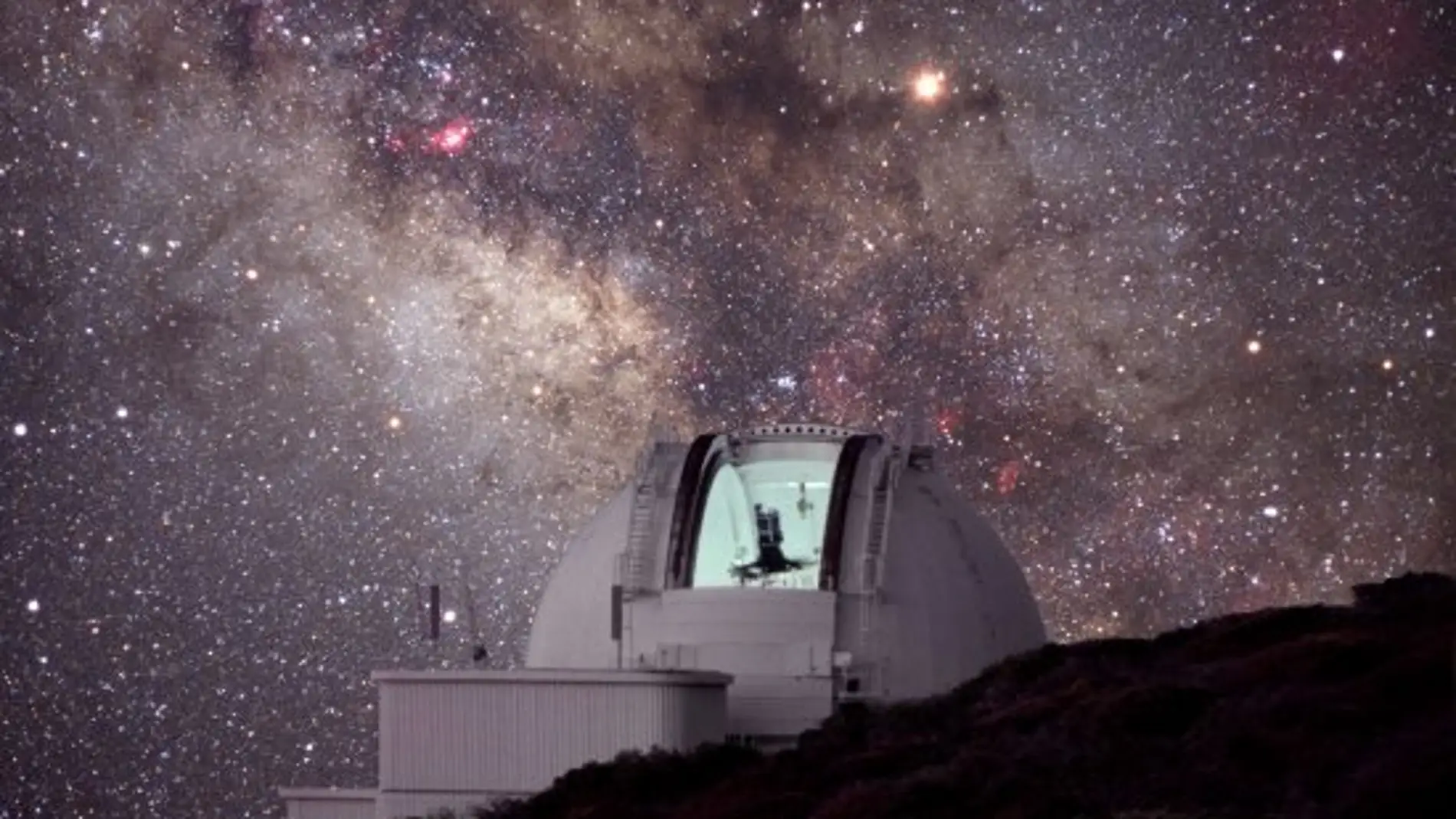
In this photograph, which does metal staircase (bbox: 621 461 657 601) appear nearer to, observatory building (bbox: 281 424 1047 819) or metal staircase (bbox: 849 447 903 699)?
observatory building (bbox: 281 424 1047 819)

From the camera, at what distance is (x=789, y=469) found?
106 ft

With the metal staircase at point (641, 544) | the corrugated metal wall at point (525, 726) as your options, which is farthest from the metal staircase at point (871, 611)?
the metal staircase at point (641, 544)

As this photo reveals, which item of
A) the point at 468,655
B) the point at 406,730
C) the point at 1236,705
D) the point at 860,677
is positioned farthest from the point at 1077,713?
the point at 468,655

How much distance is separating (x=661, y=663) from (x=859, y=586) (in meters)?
2.27

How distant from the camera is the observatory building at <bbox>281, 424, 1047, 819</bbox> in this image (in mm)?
28078

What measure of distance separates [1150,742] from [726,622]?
872 cm

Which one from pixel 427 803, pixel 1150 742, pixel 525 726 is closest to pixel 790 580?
pixel 525 726

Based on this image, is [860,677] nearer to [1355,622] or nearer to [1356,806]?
[1355,622]

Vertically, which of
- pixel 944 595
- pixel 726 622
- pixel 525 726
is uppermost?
pixel 944 595

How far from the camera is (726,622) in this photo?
29.7m

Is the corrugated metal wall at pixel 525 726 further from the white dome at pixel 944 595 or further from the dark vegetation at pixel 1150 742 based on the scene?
the white dome at pixel 944 595

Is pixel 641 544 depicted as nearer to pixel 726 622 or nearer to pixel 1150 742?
pixel 726 622

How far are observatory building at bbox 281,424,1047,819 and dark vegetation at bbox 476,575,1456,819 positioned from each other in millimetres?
825

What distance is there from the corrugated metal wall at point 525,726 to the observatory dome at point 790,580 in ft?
4.66
